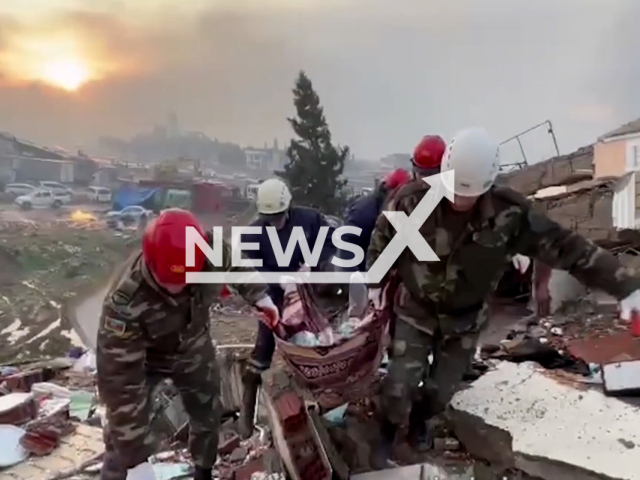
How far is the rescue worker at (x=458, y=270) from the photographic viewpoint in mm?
2750

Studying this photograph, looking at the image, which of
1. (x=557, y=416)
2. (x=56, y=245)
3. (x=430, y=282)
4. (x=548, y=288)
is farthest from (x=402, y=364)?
(x=56, y=245)

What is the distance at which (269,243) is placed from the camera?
152 inches

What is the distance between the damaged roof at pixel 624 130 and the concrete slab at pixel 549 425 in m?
8.30

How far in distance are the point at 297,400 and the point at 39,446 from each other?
5.27 feet

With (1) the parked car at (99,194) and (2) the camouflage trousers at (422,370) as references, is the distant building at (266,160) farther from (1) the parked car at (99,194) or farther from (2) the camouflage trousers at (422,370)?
(2) the camouflage trousers at (422,370)

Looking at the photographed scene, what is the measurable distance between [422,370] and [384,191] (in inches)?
51.5

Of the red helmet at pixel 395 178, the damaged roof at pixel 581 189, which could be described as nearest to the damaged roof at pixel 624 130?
the damaged roof at pixel 581 189

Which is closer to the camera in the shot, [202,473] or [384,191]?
[202,473]

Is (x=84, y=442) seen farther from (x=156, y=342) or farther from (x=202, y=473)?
(x=156, y=342)

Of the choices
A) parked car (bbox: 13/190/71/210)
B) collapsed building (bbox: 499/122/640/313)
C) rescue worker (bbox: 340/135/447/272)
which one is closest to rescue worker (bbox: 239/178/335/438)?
rescue worker (bbox: 340/135/447/272)

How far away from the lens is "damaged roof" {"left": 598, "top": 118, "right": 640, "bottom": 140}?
35.2 feet

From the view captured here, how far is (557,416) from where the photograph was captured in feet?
9.84

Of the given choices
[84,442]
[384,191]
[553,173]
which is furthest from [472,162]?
[553,173]

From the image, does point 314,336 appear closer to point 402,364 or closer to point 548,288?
point 402,364
